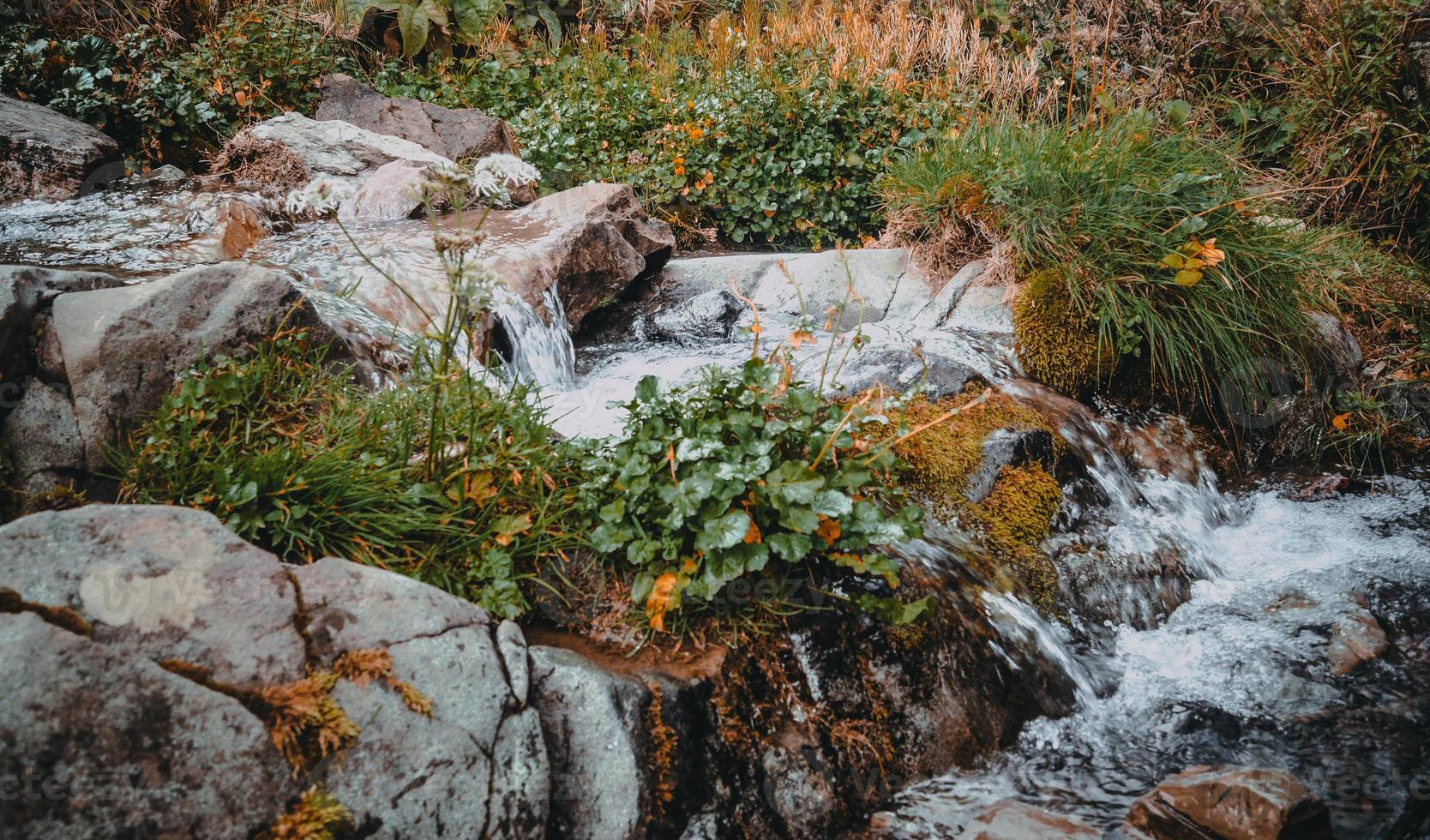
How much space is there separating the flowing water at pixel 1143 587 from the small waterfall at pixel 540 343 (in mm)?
15

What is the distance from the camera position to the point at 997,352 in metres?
4.78

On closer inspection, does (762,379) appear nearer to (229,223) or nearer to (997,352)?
(997,352)

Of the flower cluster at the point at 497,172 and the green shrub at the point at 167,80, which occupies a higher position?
the flower cluster at the point at 497,172

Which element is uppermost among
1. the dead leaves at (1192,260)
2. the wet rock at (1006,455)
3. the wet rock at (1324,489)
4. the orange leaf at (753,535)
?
the dead leaves at (1192,260)

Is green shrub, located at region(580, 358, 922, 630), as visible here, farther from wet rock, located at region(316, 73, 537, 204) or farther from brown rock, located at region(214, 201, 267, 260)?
wet rock, located at region(316, 73, 537, 204)

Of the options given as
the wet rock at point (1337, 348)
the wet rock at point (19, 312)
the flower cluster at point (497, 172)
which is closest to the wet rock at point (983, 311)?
the wet rock at point (1337, 348)

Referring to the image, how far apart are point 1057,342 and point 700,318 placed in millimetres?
2651

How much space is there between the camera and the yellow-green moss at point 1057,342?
4.68 metres

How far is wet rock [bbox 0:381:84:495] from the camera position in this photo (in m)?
2.64

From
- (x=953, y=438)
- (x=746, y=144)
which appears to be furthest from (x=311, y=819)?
(x=746, y=144)

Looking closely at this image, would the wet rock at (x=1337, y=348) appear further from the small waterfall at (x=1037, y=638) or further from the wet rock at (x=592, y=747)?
the wet rock at (x=592, y=747)

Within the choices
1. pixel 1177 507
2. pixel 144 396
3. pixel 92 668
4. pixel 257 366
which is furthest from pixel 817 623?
pixel 1177 507

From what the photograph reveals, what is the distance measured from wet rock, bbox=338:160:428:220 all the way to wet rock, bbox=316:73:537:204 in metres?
1.42

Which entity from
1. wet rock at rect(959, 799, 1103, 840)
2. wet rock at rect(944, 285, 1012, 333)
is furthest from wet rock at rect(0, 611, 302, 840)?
wet rock at rect(944, 285, 1012, 333)
